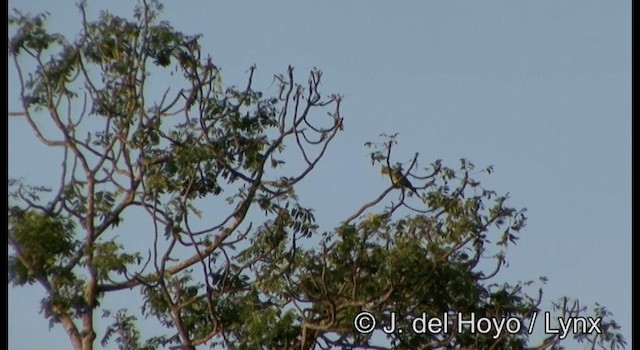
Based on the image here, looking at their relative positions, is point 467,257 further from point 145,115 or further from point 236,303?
point 145,115

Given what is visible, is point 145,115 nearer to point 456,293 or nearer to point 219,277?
point 219,277

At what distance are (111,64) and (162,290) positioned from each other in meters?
1.68

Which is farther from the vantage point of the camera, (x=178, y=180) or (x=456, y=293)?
(x=456, y=293)

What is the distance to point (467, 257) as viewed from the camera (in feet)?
36.6

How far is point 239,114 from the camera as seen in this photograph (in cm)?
1066
